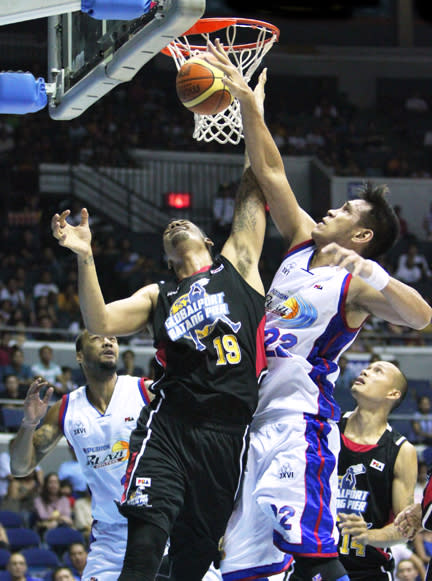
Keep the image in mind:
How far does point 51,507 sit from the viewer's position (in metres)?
10.2

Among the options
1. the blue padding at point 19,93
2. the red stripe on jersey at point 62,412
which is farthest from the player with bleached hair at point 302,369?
the red stripe on jersey at point 62,412

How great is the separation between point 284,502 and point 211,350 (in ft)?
2.44

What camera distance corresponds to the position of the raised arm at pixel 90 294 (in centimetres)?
436

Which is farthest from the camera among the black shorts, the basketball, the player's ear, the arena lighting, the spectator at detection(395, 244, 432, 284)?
the arena lighting

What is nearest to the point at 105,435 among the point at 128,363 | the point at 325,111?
the point at 128,363

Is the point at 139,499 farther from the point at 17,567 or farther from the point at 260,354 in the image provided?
the point at 17,567

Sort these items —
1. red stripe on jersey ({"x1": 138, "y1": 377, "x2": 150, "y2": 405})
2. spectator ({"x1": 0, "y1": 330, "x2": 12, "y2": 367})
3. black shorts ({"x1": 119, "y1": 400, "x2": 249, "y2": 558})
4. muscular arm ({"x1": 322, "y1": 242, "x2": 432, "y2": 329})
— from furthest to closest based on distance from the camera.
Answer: spectator ({"x1": 0, "y1": 330, "x2": 12, "y2": 367}) < red stripe on jersey ({"x1": 138, "y1": 377, "x2": 150, "y2": 405}) < black shorts ({"x1": 119, "y1": 400, "x2": 249, "y2": 558}) < muscular arm ({"x1": 322, "y1": 242, "x2": 432, "y2": 329})

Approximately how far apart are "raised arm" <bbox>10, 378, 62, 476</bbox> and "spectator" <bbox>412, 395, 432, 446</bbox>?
23.7 ft

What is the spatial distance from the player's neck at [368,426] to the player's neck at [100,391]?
150 cm

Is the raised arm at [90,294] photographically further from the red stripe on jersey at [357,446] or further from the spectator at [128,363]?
the spectator at [128,363]

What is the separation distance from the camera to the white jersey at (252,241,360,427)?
4535 mm

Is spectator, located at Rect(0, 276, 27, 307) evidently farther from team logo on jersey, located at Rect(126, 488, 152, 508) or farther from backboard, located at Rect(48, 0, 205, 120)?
team logo on jersey, located at Rect(126, 488, 152, 508)

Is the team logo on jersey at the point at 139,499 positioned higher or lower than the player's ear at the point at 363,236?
lower

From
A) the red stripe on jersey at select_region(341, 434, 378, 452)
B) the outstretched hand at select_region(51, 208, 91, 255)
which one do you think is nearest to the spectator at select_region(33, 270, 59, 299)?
the red stripe on jersey at select_region(341, 434, 378, 452)
